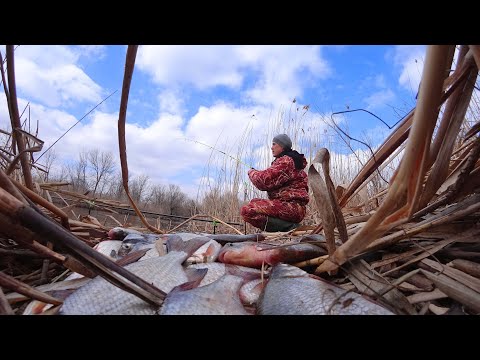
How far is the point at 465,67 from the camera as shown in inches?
35.1

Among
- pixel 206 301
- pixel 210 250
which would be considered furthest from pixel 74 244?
pixel 210 250

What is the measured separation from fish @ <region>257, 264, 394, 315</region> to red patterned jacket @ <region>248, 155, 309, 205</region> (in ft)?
9.90

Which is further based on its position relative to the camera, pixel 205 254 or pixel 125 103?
pixel 205 254

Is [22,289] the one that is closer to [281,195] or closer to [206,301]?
[206,301]

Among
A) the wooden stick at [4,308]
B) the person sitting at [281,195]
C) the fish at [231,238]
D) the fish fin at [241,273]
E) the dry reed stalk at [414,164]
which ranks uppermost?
the person sitting at [281,195]

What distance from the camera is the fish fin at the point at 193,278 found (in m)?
1.11

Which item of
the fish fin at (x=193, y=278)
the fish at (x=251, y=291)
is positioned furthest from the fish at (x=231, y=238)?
the fish at (x=251, y=291)

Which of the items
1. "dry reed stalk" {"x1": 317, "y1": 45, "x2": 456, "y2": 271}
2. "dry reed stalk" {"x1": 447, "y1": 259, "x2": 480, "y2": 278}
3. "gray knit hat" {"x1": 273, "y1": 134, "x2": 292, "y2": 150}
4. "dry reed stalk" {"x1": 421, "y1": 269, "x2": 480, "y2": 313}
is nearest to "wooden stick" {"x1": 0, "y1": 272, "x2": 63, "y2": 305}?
"dry reed stalk" {"x1": 317, "y1": 45, "x2": 456, "y2": 271}

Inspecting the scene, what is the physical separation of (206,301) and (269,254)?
460mm

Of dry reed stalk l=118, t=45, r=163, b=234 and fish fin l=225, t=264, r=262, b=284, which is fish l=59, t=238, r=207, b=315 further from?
dry reed stalk l=118, t=45, r=163, b=234

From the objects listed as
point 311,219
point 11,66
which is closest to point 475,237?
point 11,66

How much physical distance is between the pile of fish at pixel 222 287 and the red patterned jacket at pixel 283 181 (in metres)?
2.49

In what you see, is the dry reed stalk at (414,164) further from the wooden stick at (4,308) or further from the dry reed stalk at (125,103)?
the wooden stick at (4,308)

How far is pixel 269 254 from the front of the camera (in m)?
1.32
